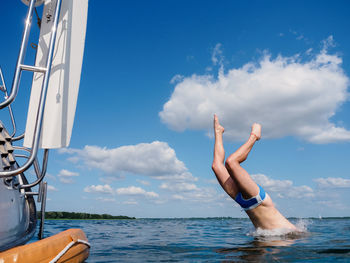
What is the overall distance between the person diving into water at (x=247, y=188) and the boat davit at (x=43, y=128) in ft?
8.13

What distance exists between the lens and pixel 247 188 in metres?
4.44

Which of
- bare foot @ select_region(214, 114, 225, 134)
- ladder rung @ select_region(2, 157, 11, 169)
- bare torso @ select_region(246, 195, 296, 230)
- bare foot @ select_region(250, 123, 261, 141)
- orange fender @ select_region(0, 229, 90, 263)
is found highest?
bare foot @ select_region(214, 114, 225, 134)

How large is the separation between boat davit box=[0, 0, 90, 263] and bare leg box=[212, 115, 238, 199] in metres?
2.61

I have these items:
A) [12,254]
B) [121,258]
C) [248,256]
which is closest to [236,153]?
[248,256]

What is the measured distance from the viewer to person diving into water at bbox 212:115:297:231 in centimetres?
443

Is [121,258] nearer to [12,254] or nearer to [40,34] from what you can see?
[12,254]

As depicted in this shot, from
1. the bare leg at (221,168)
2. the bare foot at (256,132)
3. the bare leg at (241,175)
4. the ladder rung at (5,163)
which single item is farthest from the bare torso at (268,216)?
the ladder rung at (5,163)

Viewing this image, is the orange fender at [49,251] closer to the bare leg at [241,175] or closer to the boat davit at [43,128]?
the boat davit at [43,128]

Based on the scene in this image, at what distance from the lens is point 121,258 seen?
13.4ft

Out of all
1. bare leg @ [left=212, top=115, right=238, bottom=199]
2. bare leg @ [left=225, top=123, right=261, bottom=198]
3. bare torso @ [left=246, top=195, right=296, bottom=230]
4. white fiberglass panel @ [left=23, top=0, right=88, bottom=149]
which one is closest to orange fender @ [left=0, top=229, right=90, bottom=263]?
Answer: white fiberglass panel @ [left=23, top=0, right=88, bottom=149]

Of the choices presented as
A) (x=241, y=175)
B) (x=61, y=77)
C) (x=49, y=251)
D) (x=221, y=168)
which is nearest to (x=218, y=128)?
(x=221, y=168)

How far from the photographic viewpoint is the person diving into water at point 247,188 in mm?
4434

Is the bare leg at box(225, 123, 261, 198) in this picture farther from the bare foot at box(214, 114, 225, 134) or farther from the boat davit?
the boat davit

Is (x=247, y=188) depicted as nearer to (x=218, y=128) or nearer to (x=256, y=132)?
(x=256, y=132)
